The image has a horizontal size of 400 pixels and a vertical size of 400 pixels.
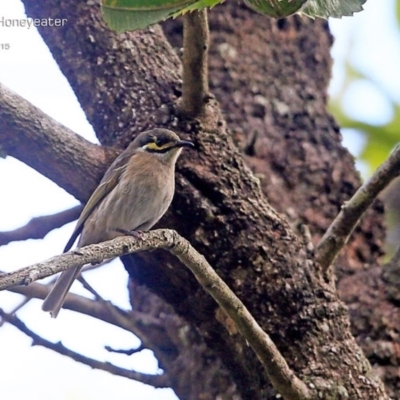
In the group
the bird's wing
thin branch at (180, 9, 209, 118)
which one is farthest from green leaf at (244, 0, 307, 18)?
the bird's wing

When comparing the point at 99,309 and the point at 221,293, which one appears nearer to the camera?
the point at 221,293

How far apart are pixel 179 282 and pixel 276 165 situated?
58.0 inches

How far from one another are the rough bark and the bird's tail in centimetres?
49

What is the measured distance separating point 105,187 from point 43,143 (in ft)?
2.26

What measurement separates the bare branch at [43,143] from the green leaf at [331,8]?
5.59 feet

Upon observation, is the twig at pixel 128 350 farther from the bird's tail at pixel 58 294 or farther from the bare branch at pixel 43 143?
the bare branch at pixel 43 143

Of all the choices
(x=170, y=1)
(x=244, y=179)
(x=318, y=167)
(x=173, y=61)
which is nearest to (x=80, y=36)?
(x=173, y=61)

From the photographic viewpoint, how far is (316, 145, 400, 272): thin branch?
3281 millimetres

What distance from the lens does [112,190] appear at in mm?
4242

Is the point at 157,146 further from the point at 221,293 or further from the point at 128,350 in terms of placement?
the point at 221,293

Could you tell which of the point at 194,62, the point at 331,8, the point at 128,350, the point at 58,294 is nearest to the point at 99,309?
the point at 128,350

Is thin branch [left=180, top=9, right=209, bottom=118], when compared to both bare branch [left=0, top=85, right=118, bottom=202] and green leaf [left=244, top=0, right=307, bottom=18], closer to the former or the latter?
bare branch [left=0, top=85, right=118, bottom=202]

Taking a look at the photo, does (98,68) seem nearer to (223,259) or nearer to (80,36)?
(80,36)

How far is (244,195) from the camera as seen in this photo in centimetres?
355
